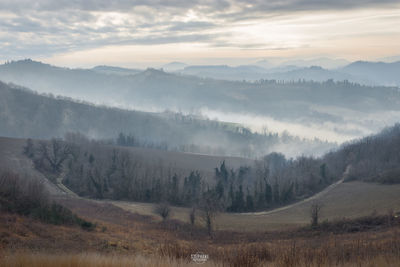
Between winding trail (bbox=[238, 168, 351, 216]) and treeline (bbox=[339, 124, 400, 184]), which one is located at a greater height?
treeline (bbox=[339, 124, 400, 184])

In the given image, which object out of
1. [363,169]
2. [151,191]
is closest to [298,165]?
[363,169]

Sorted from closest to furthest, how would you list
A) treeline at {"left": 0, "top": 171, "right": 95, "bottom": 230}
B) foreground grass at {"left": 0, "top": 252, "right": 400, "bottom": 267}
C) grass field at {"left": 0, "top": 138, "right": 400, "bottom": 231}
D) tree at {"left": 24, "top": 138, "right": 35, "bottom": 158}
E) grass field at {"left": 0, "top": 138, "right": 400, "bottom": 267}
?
foreground grass at {"left": 0, "top": 252, "right": 400, "bottom": 267} → grass field at {"left": 0, "top": 138, "right": 400, "bottom": 267} → treeline at {"left": 0, "top": 171, "right": 95, "bottom": 230} → grass field at {"left": 0, "top": 138, "right": 400, "bottom": 231} → tree at {"left": 24, "top": 138, "right": 35, "bottom": 158}

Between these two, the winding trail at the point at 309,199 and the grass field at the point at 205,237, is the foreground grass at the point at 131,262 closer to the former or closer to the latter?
the grass field at the point at 205,237

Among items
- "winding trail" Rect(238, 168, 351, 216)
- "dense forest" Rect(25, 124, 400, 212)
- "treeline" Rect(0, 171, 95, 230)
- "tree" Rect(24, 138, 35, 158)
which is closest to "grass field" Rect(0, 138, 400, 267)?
"winding trail" Rect(238, 168, 351, 216)

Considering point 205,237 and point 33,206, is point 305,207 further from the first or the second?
point 33,206

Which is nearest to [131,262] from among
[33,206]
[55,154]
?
[33,206]

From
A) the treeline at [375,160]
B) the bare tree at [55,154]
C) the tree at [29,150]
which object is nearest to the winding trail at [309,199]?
the treeline at [375,160]

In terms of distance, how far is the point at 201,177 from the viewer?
121500 mm

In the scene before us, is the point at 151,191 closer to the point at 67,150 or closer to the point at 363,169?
the point at 67,150

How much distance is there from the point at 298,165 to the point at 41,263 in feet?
429

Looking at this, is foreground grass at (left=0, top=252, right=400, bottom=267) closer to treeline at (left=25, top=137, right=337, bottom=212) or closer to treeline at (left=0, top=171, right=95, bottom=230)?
treeline at (left=0, top=171, right=95, bottom=230)

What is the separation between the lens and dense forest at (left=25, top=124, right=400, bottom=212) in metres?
93.1

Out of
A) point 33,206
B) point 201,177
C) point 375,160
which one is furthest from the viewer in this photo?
point 375,160

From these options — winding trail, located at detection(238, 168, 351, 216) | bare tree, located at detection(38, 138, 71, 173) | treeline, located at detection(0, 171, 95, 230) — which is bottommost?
winding trail, located at detection(238, 168, 351, 216)
